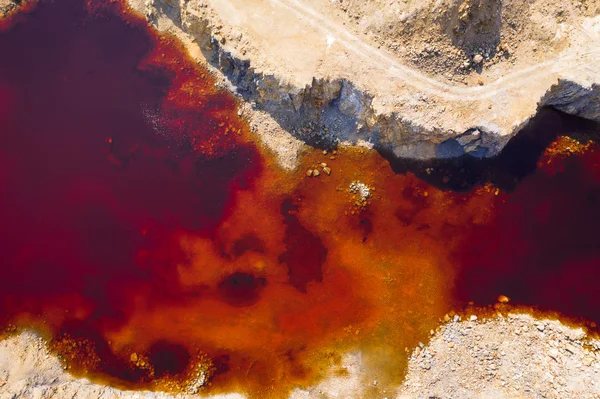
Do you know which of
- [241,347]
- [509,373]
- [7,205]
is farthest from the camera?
[7,205]

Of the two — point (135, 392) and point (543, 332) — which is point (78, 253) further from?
point (543, 332)

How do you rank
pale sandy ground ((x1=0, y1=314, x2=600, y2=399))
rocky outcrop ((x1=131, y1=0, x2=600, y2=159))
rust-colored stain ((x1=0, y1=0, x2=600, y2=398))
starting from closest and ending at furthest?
pale sandy ground ((x1=0, y1=314, x2=600, y2=399)), rocky outcrop ((x1=131, y1=0, x2=600, y2=159)), rust-colored stain ((x1=0, y1=0, x2=600, y2=398))

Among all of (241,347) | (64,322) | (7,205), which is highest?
(7,205)

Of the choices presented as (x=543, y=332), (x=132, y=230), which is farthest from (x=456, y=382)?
(x=132, y=230)

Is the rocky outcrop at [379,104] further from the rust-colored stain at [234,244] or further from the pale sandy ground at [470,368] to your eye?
the pale sandy ground at [470,368]

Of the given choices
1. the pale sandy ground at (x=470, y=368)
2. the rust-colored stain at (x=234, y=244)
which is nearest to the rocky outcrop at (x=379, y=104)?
the rust-colored stain at (x=234, y=244)

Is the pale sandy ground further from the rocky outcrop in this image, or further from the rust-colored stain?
the rocky outcrop

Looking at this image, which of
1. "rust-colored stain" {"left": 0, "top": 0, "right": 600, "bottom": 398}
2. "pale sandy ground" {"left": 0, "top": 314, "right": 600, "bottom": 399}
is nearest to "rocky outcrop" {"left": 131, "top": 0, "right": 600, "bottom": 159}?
"rust-colored stain" {"left": 0, "top": 0, "right": 600, "bottom": 398}

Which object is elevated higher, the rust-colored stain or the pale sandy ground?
the rust-colored stain
